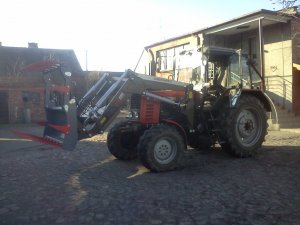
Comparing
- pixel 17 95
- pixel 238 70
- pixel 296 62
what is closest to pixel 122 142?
pixel 238 70

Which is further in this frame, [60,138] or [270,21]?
[270,21]

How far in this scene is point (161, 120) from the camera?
8641 mm

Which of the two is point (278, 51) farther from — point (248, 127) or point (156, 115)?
point (156, 115)

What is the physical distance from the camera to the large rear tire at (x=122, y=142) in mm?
9297

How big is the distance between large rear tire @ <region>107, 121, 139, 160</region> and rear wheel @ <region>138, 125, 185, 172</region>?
1.33m

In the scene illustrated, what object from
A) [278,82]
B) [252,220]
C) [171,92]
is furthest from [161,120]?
[278,82]

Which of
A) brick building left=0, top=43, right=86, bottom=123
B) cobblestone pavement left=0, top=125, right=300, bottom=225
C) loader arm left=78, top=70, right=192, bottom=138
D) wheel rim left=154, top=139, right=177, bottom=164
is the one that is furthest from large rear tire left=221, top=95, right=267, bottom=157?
brick building left=0, top=43, right=86, bottom=123

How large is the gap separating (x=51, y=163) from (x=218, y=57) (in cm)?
483

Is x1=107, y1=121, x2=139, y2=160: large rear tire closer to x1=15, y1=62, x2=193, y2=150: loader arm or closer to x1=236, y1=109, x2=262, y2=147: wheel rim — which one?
x1=15, y1=62, x2=193, y2=150: loader arm

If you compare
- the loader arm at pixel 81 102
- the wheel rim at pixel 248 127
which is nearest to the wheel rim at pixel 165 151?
the loader arm at pixel 81 102

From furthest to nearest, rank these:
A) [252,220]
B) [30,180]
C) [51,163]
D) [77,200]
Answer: [51,163]
[30,180]
[77,200]
[252,220]

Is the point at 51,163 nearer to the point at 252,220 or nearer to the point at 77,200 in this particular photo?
the point at 77,200

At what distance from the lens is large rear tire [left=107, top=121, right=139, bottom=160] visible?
9.30 m

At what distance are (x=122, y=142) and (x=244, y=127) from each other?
2.96m
